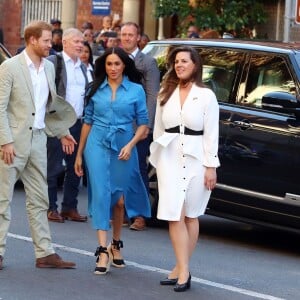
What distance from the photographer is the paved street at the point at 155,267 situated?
8.61 meters

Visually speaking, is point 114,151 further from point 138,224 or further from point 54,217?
point 54,217

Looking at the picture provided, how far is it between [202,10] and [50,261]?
40.0ft

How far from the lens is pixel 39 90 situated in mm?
9250

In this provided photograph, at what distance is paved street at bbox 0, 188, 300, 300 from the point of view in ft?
28.2

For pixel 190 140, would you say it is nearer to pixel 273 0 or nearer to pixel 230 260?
pixel 230 260

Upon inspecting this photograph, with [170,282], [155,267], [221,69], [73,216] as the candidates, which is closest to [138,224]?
[73,216]

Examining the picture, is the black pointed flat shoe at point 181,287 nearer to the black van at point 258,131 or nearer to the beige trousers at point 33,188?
the beige trousers at point 33,188

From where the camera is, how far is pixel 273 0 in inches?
862

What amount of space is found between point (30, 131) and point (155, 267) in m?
1.60

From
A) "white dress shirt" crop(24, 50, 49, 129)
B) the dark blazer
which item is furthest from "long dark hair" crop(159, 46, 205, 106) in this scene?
the dark blazer

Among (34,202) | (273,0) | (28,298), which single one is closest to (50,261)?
(34,202)

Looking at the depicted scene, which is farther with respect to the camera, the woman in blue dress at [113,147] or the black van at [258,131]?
the black van at [258,131]

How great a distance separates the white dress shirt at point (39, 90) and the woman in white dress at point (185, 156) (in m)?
0.99

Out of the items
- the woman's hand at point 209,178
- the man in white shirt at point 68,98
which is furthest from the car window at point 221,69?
the woman's hand at point 209,178
